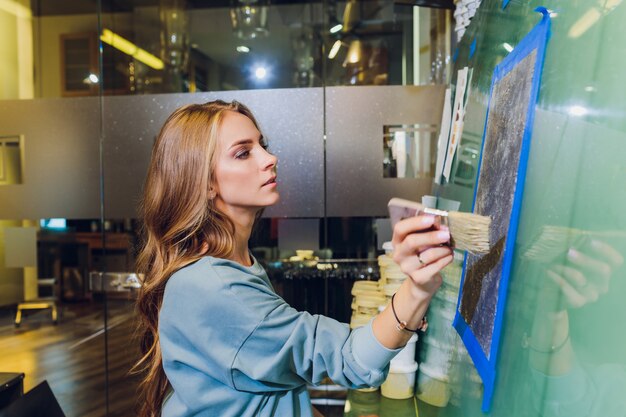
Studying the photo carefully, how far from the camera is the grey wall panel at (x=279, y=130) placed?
247cm

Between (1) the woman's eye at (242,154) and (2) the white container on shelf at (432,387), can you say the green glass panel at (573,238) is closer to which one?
(2) the white container on shelf at (432,387)

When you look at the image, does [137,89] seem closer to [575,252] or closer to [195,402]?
[195,402]

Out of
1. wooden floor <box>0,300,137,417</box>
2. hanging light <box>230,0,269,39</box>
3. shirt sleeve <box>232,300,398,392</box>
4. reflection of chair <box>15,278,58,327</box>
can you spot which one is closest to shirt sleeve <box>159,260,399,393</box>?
shirt sleeve <box>232,300,398,392</box>

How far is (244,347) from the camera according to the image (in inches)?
37.4

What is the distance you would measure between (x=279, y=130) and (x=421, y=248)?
180 cm

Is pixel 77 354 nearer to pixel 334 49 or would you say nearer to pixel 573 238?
pixel 334 49

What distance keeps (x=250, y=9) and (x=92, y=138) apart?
112cm

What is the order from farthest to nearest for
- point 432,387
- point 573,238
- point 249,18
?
1. point 249,18
2. point 432,387
3. point 573,238

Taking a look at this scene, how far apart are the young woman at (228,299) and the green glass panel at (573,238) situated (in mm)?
139

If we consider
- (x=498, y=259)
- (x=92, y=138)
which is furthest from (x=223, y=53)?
(x=498, y=259)

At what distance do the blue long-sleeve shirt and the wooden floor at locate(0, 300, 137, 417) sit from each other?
170 cm

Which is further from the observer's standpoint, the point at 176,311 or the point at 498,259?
the point at 176,311

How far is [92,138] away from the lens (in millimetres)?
2590

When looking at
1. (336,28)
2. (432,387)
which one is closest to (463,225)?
(432,387)
